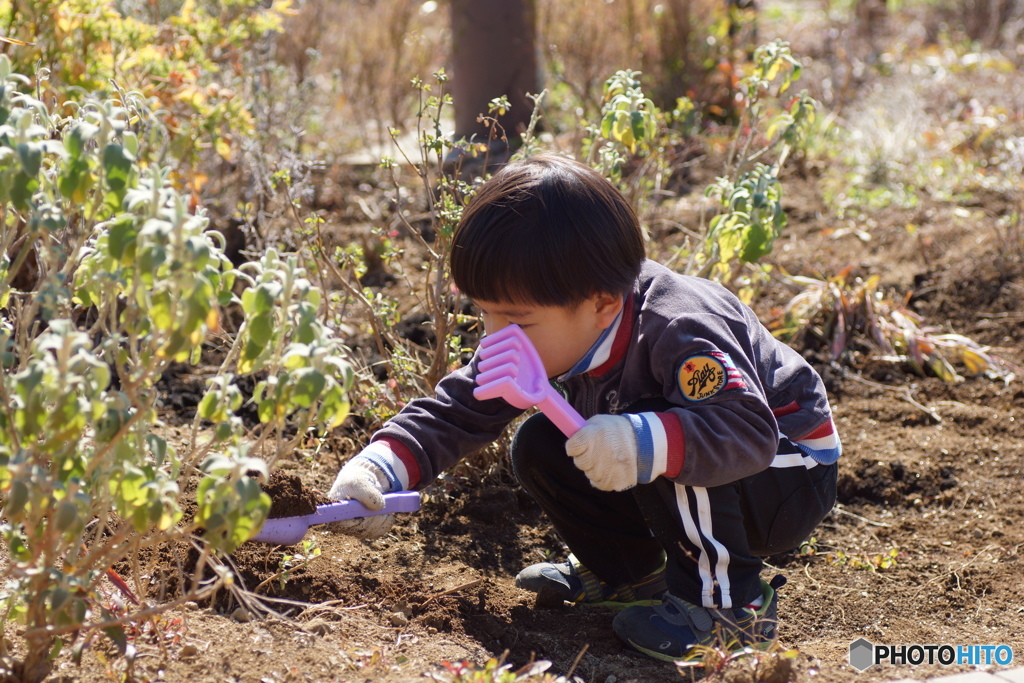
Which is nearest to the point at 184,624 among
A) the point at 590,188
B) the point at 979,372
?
the point at 590,188

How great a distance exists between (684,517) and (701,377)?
0.33 metres

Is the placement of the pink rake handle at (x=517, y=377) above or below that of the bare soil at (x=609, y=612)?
above

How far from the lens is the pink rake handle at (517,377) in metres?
1.90

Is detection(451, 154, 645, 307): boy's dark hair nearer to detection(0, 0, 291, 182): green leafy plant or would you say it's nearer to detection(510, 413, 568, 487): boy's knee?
detection(510, 413, 568, 487): boy's knee

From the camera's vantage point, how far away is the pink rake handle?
74.9 inches

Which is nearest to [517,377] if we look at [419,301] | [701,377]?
[701,377]

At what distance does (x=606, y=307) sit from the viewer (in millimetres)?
2076

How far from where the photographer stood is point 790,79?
2.79 meters

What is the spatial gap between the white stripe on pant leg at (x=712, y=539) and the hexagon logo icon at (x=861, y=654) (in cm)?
28

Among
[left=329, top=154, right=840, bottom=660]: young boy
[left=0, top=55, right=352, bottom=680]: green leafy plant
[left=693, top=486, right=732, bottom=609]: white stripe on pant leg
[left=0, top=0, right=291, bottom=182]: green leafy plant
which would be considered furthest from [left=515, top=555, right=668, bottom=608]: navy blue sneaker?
[left=0, top=0, right=291, bottom=182]: green leafy plant

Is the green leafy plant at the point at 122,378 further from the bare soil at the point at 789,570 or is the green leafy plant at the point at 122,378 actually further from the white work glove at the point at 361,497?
the white work glove at the point at 361,497

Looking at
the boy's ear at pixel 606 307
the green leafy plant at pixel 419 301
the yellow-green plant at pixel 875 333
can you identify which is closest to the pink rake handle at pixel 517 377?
the boy's ear at pixel 606 307

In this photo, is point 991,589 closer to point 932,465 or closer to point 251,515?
point 932,465

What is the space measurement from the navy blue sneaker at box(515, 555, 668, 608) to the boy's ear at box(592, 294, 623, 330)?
0.68 m
